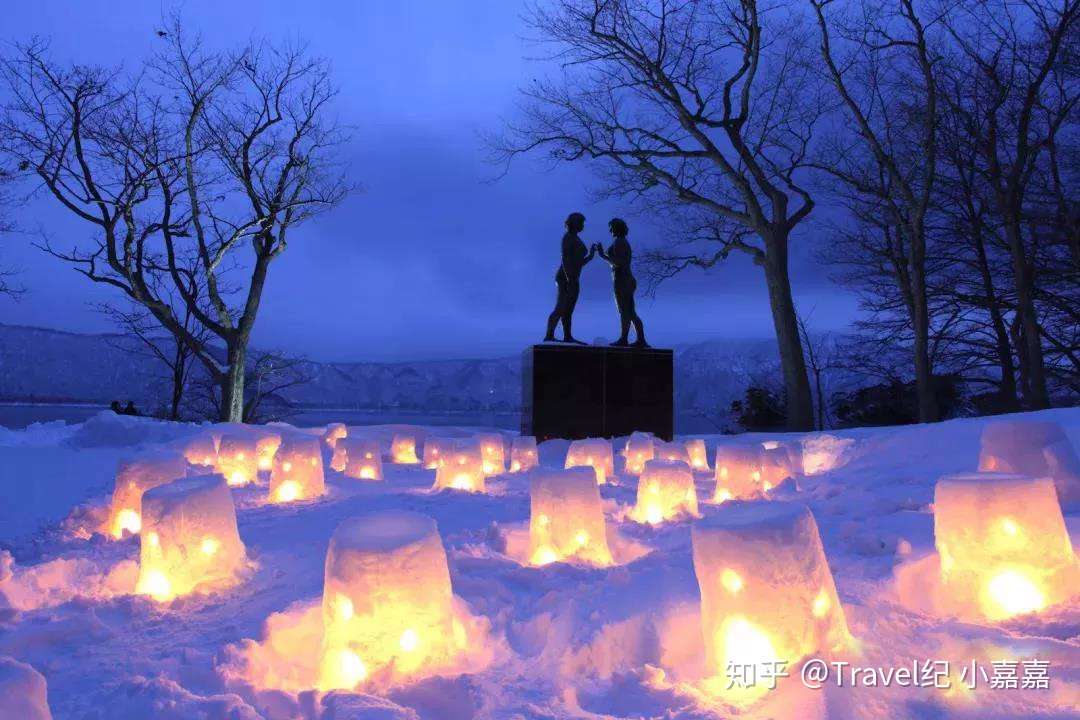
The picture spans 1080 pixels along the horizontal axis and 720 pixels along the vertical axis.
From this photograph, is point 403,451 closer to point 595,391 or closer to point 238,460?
point 238,460

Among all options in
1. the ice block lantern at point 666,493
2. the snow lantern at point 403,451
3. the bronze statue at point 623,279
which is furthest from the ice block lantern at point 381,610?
the bronze statue at point 623,279

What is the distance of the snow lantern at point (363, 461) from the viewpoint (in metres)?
8.42

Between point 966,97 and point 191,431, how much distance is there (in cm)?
1667

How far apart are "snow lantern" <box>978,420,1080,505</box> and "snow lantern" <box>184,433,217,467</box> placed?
826 centimetres

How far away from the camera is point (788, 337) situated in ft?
49.6

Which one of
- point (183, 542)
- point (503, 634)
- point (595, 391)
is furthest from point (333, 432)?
point (503, 634)

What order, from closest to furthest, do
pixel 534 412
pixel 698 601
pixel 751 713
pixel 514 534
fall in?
pixel 751 713
pixel 698 601
pixel 514 534
pixel 534 412

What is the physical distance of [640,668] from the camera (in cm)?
278

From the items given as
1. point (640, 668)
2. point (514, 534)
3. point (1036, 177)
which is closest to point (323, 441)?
point (514, 534)

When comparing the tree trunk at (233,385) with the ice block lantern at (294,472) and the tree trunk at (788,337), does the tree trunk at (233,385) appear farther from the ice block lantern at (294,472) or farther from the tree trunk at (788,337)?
the tree trunk at (788,337)

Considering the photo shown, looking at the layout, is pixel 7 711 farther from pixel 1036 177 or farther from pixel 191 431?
pixel 1036 177

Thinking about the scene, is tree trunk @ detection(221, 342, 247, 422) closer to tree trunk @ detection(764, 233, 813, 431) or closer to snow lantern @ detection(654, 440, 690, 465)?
snow lantern @ detection(654, 440, 690, 465)

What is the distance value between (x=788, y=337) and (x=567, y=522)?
1200 centimetres

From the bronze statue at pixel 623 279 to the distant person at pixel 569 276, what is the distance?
1.56ft
